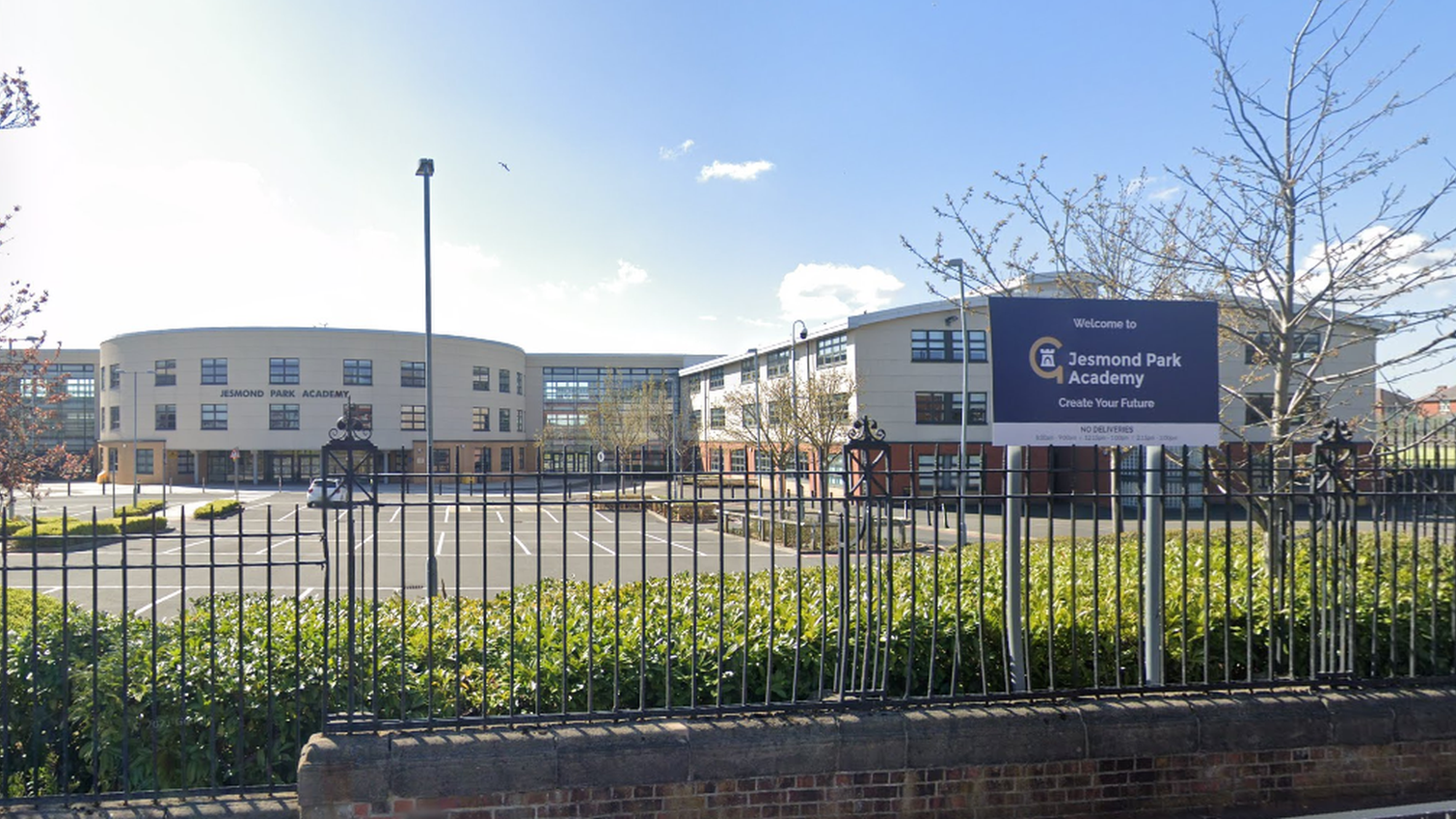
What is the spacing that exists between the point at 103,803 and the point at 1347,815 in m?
6.53

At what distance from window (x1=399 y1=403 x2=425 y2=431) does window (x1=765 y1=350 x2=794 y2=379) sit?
23380 millimetres

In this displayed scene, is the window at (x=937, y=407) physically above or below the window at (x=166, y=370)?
below

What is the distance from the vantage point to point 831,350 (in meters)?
35.3

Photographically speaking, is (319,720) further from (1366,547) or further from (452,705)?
(1366,547)

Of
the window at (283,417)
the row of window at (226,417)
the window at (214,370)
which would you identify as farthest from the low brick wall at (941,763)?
the window at (214,370)

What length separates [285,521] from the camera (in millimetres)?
29906

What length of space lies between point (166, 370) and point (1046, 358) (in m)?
57.1

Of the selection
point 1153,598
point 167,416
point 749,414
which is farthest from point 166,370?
point 1153,598

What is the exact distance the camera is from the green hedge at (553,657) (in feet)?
14.4

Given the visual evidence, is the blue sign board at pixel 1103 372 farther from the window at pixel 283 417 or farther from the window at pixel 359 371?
the window at pixel 283 417

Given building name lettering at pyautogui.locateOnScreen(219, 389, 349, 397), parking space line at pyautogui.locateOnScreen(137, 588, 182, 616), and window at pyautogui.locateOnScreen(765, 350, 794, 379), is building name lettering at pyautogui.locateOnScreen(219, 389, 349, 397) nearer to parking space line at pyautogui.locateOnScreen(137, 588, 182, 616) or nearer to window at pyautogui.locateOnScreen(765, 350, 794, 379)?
window at pyautogui.locateOnScreen(765, 350, 794, 379)

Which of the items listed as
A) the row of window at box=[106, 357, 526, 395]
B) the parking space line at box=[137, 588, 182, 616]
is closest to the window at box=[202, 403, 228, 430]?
the row of window at box=[106, 357, 526, 395]

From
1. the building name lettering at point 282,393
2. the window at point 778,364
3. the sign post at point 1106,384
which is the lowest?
the sign post at point 1106,384

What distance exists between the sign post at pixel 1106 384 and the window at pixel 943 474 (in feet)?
1.58
